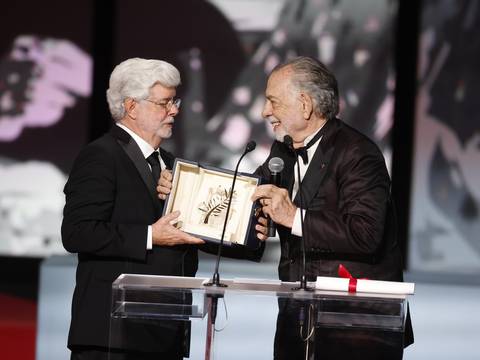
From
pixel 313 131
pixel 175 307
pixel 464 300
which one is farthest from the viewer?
pixel 464 300

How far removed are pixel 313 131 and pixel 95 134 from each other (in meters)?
3.26

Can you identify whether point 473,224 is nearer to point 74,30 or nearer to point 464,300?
point 464,300

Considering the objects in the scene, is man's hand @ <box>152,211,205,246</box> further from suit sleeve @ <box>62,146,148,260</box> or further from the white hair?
the white hair

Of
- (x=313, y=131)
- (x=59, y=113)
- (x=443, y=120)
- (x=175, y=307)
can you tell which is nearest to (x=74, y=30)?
(x=59, y=113)

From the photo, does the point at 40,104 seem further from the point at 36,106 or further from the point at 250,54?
the point at 250,54

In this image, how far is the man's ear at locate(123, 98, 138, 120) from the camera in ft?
11.1

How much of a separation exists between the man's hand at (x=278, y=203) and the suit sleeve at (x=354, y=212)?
58mm

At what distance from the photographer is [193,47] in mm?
6453

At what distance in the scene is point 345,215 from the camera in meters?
3.16

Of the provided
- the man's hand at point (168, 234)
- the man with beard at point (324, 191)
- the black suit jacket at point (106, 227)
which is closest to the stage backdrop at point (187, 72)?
the man with beard at point (324, 191)

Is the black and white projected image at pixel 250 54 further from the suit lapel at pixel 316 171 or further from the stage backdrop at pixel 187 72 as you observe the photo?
the suit lapel at pixel 316 171

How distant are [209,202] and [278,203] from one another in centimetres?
26

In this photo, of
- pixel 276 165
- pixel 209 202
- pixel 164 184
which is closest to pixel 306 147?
pixel 276 165

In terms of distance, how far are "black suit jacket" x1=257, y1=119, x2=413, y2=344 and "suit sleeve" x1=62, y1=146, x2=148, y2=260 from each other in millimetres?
521
